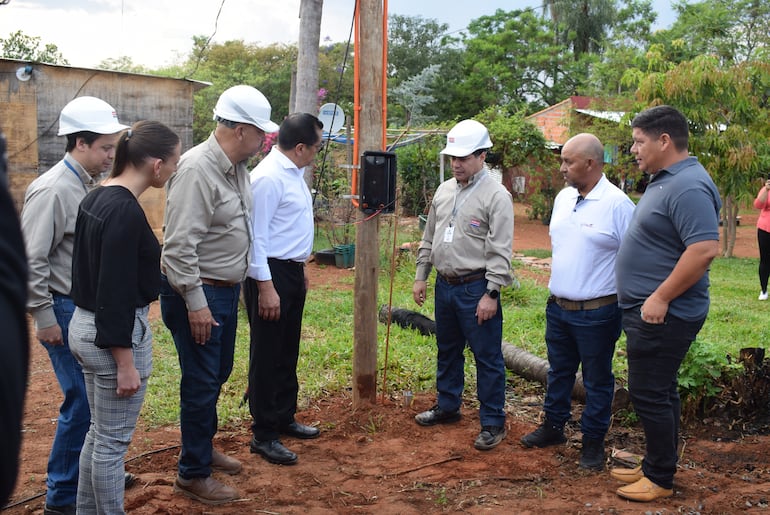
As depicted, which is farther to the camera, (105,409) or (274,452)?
(274,452)

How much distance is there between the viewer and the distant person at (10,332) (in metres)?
0.87

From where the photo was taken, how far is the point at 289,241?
4.45 metres

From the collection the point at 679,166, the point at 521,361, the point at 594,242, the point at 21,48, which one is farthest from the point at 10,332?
the point at 21,48

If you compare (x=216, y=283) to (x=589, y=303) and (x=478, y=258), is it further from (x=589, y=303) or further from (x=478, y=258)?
(x=589, y=303)

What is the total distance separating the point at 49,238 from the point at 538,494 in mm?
2927

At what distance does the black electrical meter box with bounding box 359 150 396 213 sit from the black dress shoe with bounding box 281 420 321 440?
1543 mm

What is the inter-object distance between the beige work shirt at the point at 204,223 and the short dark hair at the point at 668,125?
2.17m

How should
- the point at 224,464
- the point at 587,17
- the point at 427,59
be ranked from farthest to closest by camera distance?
the point at 587,17
the point at 427,59
the point at 224,464

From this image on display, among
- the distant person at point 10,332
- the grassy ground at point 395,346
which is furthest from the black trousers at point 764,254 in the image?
the distant person at point 10,332

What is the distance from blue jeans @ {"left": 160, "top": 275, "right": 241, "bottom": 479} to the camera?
12.4 feet

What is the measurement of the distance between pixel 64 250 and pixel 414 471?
2.39 m

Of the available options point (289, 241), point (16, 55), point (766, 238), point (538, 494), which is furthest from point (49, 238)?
point (16, 55)

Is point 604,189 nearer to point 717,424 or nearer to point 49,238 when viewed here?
point 717,424

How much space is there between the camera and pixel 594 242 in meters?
4.35
